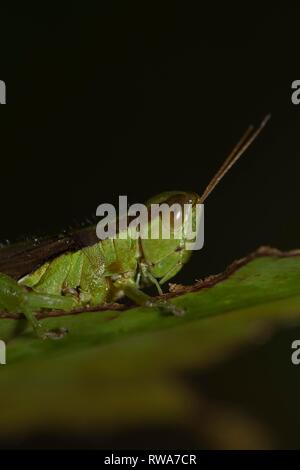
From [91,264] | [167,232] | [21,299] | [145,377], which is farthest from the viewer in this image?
[91,264]

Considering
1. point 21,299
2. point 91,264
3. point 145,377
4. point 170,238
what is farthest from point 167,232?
point 145,377

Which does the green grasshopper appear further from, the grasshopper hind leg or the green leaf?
the green leaf

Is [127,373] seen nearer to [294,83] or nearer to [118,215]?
[118,215]

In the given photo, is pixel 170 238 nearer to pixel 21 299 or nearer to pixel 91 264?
pixel 91 264

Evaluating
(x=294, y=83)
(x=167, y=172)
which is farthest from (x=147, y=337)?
(x=294, y=83)

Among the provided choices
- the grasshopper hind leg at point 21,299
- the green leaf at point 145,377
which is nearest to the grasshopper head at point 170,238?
the grasshopper hind leg at point 21,299

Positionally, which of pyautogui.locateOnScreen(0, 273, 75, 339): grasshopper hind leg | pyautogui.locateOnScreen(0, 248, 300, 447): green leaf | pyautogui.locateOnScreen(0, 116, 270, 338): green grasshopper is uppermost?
pyautogui.locateOnScreen(0, 116, 270, 338): green grasshopper

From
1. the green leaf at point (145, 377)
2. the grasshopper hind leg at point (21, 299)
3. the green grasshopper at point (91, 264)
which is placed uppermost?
the green grasshopper at point (91, 264)

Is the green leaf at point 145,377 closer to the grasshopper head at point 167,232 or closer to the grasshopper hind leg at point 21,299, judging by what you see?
the grasshopper hind leg at point 21,299

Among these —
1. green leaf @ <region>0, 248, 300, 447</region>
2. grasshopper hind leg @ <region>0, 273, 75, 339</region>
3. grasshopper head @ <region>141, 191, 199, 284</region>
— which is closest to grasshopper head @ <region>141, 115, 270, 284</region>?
grasshopper head @ <region>141, 191, 199, 284</region>
